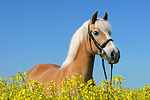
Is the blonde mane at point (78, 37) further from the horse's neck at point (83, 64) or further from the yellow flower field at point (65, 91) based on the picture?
the yellow flower field at point (65, 91)

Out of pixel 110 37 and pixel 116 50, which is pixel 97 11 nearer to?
pixel 110 37

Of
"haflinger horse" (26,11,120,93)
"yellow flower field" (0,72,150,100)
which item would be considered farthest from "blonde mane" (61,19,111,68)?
"yellow flower field" (0,72,150,100)

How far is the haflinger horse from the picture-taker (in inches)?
218

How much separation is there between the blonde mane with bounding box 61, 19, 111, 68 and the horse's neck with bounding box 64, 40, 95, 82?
0.38 ft

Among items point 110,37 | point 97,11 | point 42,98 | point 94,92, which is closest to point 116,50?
point 110,37

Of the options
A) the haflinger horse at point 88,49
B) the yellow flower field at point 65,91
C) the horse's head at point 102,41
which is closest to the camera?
the yellow flower field at point 65,91

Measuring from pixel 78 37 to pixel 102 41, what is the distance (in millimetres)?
634

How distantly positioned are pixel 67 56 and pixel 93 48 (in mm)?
804

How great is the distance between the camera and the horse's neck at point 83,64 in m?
5.59

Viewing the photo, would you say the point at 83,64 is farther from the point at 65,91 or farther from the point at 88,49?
the point at 65,91

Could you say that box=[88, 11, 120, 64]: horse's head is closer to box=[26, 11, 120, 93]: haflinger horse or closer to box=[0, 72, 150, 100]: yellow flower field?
box=[26, 11, 120, 93]: haflinger horse

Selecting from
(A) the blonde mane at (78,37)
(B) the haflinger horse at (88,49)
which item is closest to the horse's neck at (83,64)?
(B) the haflinger horse at (88,49)

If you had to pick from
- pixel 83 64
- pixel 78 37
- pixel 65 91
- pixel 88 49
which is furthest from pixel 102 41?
pixel 65 91

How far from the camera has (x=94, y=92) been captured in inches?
133
